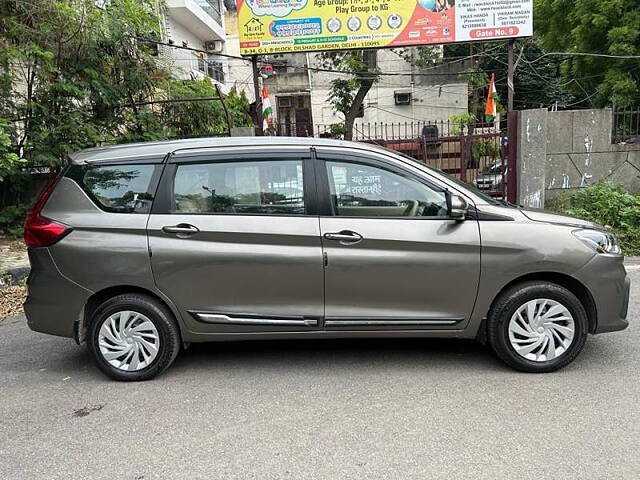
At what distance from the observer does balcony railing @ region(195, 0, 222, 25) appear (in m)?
22.8

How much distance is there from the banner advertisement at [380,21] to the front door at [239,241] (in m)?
5.95

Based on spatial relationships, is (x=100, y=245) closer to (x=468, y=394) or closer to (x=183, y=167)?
(x=183, y=167)

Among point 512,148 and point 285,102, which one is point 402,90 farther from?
point 512,148

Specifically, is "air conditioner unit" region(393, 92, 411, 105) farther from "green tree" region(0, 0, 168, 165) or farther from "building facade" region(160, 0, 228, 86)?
"green tree" region(0, 0, 168, 165)

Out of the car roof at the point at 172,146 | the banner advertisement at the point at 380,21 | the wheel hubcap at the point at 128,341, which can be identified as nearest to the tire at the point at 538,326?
the car roof at the point at 172,146

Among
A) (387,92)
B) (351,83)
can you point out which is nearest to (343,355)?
(351,83)

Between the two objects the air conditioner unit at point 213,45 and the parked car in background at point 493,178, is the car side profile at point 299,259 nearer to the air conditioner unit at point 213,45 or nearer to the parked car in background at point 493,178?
the parked car in background at point 493,178

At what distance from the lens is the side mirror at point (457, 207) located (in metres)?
3.65

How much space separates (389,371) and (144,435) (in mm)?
1782

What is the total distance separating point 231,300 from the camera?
3.82 meters

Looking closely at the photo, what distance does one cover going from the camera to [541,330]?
376 centimetres

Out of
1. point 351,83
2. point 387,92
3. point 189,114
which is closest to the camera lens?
point 189,114

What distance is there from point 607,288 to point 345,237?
6.33 feet

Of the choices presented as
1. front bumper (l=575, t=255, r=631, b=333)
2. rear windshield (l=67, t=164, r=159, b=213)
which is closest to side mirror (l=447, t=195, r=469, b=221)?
front bumper (l=575, t=255, r=631, b=333)
